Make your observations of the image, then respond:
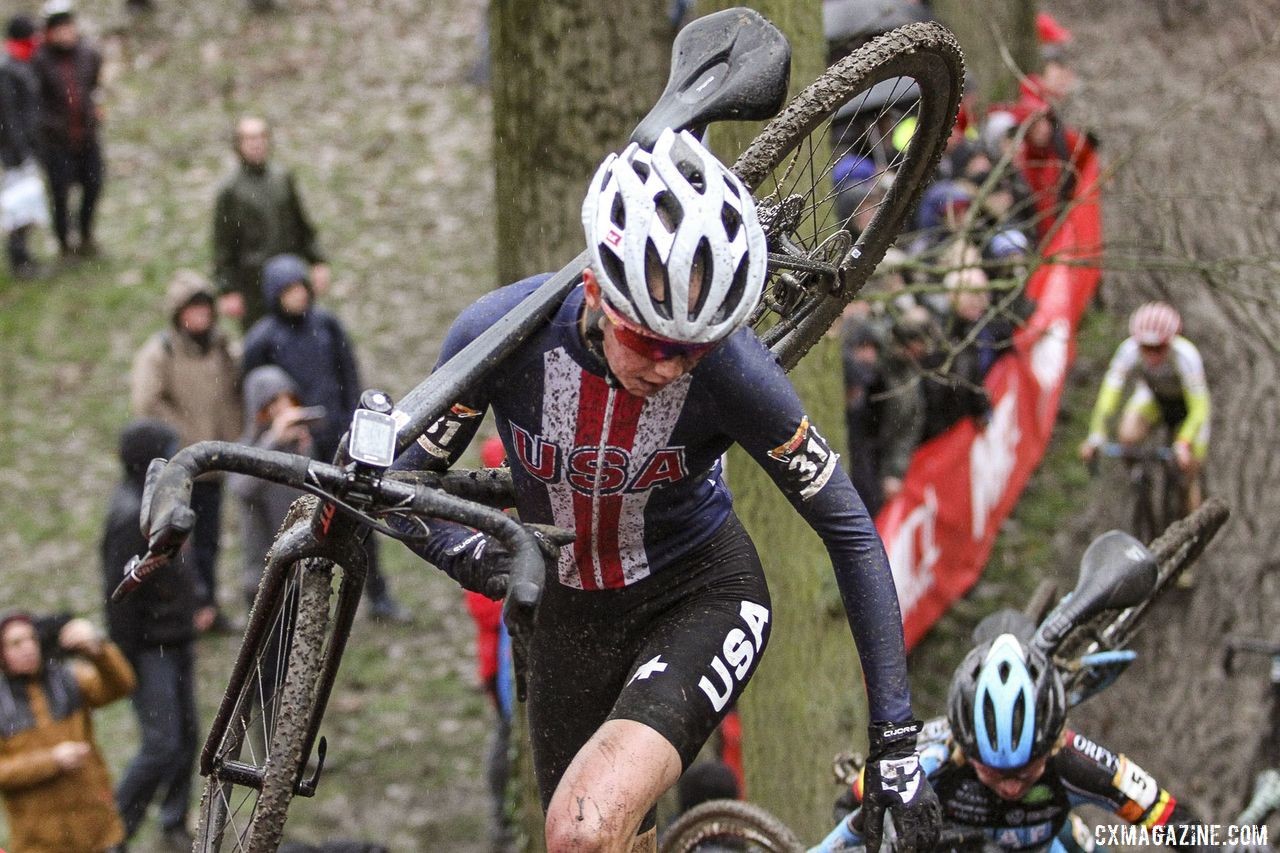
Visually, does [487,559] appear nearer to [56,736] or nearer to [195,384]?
[56,736]

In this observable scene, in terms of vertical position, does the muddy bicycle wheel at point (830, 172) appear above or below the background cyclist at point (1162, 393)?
above

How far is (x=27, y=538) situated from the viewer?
40.1ft

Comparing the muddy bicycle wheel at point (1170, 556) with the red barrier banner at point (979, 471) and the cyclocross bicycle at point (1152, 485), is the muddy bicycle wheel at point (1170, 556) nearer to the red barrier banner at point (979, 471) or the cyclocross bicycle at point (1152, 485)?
the red barrier banner at point (979, 471)

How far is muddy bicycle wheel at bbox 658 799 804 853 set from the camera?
5902mm

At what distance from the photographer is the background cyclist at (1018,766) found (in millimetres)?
5434

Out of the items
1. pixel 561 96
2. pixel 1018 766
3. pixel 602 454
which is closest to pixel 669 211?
pixel 602 454

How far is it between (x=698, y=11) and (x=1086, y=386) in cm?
851

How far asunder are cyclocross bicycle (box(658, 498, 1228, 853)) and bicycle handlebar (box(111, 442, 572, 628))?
8.37ft

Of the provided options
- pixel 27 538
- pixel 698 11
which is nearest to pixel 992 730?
pixel 698 11

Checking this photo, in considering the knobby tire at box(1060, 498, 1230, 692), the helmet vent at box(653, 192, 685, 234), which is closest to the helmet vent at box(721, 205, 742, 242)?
the helmet vent at box(653, 192, 685, 234)

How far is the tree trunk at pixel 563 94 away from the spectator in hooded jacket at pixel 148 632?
266 cm

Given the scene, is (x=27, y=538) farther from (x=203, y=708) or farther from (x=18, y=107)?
(x=18, y=107)

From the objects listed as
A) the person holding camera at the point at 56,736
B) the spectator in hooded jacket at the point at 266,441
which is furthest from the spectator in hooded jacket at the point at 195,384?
the person holding camera at the point at 56,736

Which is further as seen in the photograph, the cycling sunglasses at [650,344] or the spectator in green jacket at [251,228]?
the spectator in green jacket at [251,228]
